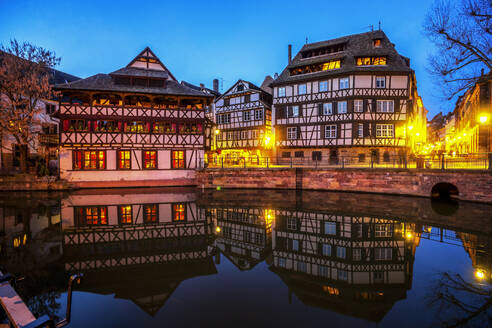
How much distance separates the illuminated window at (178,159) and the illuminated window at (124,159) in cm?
360

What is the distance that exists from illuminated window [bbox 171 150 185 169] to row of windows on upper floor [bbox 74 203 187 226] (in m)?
8.37

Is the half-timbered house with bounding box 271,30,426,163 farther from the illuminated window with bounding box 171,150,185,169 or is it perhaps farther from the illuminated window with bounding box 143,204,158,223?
the illuminated window with bounding box 143,204,158,223

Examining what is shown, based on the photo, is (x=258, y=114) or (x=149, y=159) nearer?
(x=149, y=159)

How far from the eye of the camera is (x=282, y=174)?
Result: 20.9 metres

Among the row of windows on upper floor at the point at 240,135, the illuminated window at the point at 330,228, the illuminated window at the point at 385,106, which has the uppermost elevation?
the illuminated window at the point at 385,106

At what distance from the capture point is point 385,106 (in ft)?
85.8

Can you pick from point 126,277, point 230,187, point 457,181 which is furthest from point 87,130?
point 457,181

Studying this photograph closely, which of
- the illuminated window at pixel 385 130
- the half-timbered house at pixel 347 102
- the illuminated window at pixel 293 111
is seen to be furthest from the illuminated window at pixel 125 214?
the illuminated window at pixel 385 130

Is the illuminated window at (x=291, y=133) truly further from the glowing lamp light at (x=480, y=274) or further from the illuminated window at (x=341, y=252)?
the glowing lamp light at (x=480, y=274)

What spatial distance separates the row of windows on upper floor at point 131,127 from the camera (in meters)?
20.8

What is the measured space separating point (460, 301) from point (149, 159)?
852 inches

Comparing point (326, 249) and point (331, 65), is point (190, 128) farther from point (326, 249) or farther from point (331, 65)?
point (326, 249)

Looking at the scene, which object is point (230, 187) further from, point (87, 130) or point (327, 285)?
point (327, 285)

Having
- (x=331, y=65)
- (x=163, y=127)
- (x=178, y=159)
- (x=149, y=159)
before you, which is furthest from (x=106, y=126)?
(x=331, y=65)
